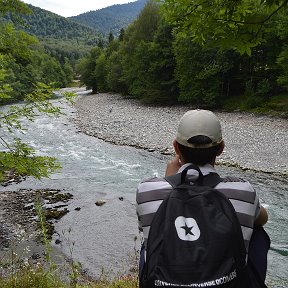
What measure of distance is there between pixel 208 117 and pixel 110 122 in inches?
1209

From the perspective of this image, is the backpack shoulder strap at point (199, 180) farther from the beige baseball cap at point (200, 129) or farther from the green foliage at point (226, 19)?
the green foliage at point (226, 19)

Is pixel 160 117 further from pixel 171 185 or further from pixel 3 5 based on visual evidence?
pixel 171 185

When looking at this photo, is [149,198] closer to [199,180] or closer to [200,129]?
[199,180]

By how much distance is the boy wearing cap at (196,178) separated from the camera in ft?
6.06

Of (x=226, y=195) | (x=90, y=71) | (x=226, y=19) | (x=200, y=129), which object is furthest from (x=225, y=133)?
(x=90, y=71)

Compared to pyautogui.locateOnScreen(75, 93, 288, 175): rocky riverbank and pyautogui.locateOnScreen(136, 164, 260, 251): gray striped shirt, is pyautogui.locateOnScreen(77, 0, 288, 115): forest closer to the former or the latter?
pyautogui.locateOnScreen(75, 93, 288, 175): rocky riverbank

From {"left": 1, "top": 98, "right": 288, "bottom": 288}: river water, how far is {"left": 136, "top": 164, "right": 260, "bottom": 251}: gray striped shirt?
3.38m

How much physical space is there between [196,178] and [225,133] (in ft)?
73.6

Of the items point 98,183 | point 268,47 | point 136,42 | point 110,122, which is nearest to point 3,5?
point 98,183

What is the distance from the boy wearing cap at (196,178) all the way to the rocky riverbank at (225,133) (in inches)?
581

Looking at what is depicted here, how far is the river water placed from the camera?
350 inches

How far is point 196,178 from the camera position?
1936mm

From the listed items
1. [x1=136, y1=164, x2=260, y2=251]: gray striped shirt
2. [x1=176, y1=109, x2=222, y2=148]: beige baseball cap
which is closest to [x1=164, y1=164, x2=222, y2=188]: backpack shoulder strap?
[x1=136, y1=164, x2=260, y2=251]: gray striped shirt

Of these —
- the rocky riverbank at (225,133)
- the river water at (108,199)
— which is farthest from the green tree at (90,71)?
the river water at (108,199)
